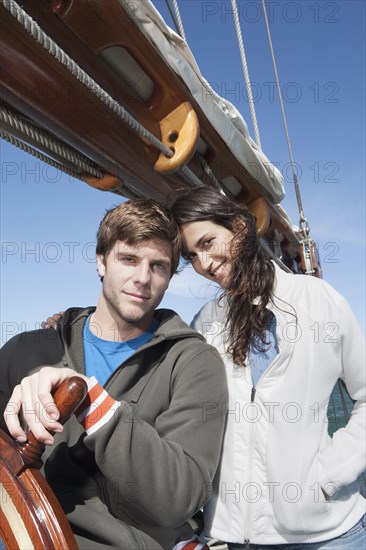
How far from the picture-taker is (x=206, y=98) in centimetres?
175

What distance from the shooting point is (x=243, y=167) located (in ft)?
7.55

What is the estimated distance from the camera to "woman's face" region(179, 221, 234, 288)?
153 cm

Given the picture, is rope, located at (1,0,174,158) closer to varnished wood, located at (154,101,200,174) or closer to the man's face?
varnished wood, located at (154,101,200,174)

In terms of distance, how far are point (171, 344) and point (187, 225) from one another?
16.2 inches

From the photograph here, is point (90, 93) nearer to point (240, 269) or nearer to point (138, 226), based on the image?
point (138, 226)

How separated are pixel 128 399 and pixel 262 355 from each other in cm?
39

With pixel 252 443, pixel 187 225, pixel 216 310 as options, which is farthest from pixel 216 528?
pixel 187 225

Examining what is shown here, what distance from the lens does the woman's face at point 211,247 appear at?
1.53 m

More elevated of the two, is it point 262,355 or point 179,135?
point 179,135

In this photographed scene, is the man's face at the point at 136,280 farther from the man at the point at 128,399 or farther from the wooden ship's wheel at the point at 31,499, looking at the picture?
the wooden ship's wheel at the point at 31,499

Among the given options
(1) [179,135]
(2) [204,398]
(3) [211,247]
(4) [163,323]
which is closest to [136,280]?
(4) [163,323]

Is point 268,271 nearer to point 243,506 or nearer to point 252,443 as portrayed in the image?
point 252,443

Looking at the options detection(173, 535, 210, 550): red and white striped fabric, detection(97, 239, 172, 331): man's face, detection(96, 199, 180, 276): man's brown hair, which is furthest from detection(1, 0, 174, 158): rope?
detection(173, 535, 210, 550): red and white striped fabric

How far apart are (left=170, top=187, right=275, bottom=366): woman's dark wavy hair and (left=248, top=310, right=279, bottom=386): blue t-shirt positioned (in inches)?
0.6
